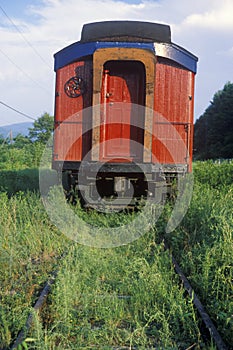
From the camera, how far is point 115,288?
16.5 ft

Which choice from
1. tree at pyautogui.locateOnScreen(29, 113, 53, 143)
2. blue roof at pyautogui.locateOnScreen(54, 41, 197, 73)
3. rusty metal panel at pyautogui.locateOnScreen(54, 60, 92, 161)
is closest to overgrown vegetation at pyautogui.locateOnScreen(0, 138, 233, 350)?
rusty metal panel at pyautogui.locateOnScreen(54, 60, 92, 161)

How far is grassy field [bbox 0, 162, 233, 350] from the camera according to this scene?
3.75 m

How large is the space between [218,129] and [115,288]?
64.4 meters

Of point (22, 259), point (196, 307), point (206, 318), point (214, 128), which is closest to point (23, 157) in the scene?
point (22, 259)

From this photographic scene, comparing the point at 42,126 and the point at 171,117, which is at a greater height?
the point at 42,126

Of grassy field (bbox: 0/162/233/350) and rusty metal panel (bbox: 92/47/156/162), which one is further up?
rusty metal panel (bbox: 92/47/156/162)

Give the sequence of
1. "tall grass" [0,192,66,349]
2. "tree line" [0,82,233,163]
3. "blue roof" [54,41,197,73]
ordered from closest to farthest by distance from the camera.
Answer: "tall grass" [0,192,66,349] < "blue roof" [54,41,197,73] < "tree line" [0,82,233,163]

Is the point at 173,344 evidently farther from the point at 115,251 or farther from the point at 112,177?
the point at 112,177

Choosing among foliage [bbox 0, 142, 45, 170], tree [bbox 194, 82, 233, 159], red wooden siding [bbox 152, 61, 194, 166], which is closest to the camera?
red wooden siding [bbox 152, 61, 194, 166]

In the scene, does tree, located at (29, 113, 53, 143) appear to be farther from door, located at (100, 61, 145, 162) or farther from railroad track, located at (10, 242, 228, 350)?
railroad track, located at (10, 242, 228, 350)

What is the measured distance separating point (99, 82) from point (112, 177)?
1.86 m

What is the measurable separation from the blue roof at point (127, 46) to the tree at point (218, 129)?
52.2 m

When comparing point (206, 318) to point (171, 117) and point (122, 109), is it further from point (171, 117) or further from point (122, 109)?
point (122, 109)

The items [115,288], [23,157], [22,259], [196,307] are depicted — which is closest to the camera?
[196,307]
